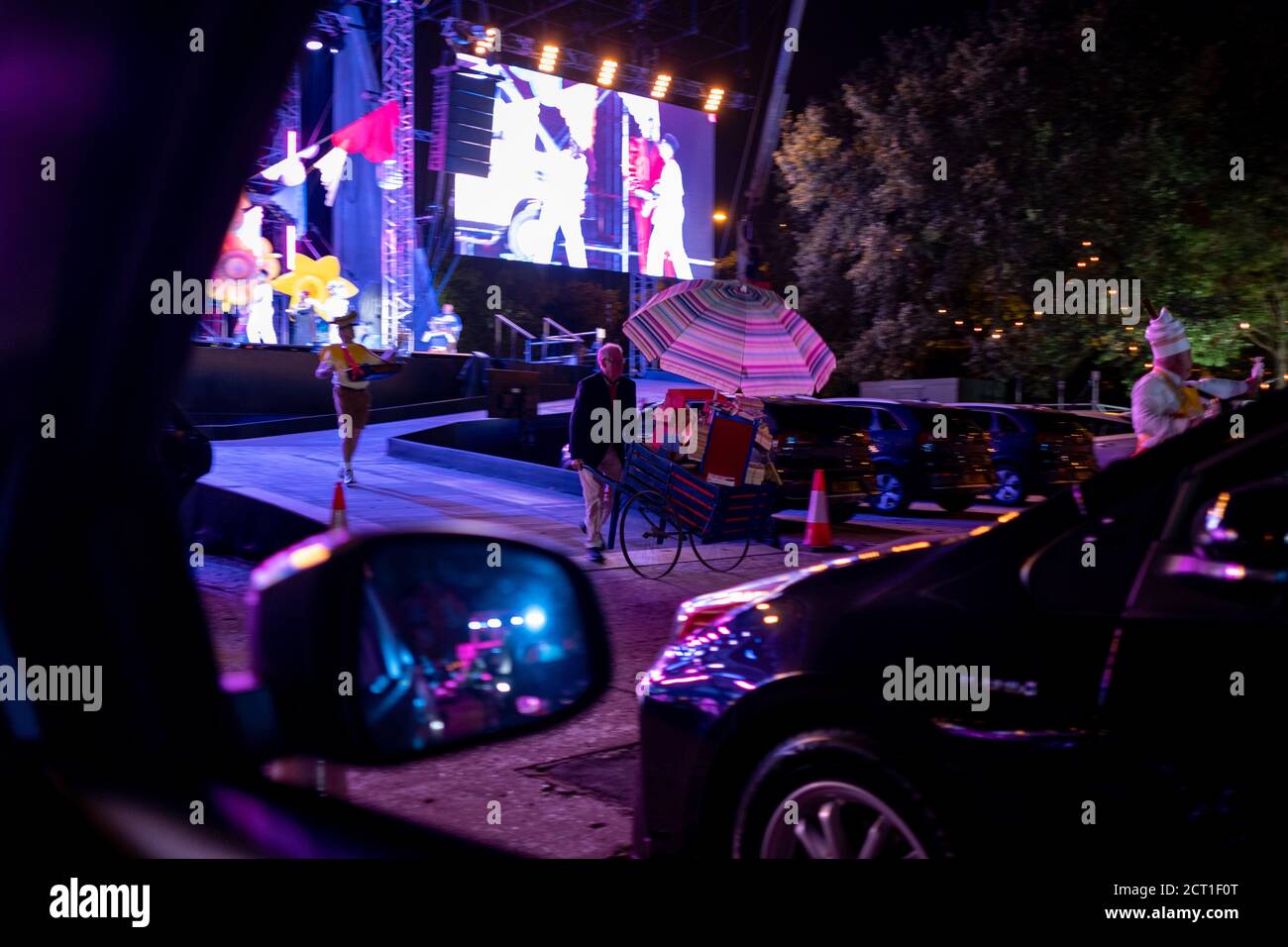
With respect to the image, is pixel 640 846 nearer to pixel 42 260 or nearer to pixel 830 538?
pixel 42 260

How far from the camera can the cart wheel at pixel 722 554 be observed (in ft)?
34.7

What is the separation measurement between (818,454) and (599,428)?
466cm

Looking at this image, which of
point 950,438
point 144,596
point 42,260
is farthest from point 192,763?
point 950,438

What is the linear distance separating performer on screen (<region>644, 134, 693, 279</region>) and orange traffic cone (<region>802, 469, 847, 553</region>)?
26653 millimetres

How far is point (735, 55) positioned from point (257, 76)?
38629 mm

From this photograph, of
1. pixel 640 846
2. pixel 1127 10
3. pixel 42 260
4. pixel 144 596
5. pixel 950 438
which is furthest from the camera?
pixel 1127 10

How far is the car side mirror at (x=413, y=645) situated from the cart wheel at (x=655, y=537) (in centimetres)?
802

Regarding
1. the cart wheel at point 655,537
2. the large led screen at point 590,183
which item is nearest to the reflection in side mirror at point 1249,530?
the cart wheel at point 655,537

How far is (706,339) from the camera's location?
38.8 ft

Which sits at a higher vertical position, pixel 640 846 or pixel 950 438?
pixel 950 438

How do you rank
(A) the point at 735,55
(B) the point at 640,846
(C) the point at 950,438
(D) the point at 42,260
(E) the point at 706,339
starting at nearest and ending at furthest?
(D) the point at 42,260 → (B) the point at 640,846 → (E) the point at 706,339 → (C) the point at 950,438 → (A) the point at 735,55

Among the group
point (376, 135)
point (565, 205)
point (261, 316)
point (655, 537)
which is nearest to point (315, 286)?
point (261, 316)

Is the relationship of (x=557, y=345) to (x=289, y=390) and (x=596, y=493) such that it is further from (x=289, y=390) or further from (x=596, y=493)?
(x=596, y=493)
